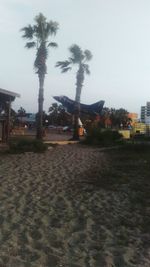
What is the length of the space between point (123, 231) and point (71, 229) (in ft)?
2.59

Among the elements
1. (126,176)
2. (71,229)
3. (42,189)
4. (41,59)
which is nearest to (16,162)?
(126,176)

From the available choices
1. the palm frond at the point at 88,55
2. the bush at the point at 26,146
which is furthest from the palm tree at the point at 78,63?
the bush at the point at 26,146

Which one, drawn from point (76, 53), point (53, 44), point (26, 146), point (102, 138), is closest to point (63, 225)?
point (26, 146)

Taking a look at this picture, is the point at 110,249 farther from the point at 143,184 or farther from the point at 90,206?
the point at 143,184

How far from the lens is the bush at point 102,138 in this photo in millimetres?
26359

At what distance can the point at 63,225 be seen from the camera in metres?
6.54

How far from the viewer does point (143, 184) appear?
35.3 ft

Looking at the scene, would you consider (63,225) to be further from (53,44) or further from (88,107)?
Result: (88,107)

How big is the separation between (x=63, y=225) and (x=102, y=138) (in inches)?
828

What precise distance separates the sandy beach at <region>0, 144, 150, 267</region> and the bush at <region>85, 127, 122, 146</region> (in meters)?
14.8

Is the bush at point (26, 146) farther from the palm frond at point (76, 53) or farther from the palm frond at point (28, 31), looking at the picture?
the palm frond at point (76, 53)

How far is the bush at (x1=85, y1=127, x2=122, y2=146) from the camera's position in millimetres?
26359

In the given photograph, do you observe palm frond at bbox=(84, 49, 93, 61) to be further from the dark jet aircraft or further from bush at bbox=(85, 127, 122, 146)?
bush at bbox=(85, 127, 122, 146)

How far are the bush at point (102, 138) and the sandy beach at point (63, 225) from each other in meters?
14.8
